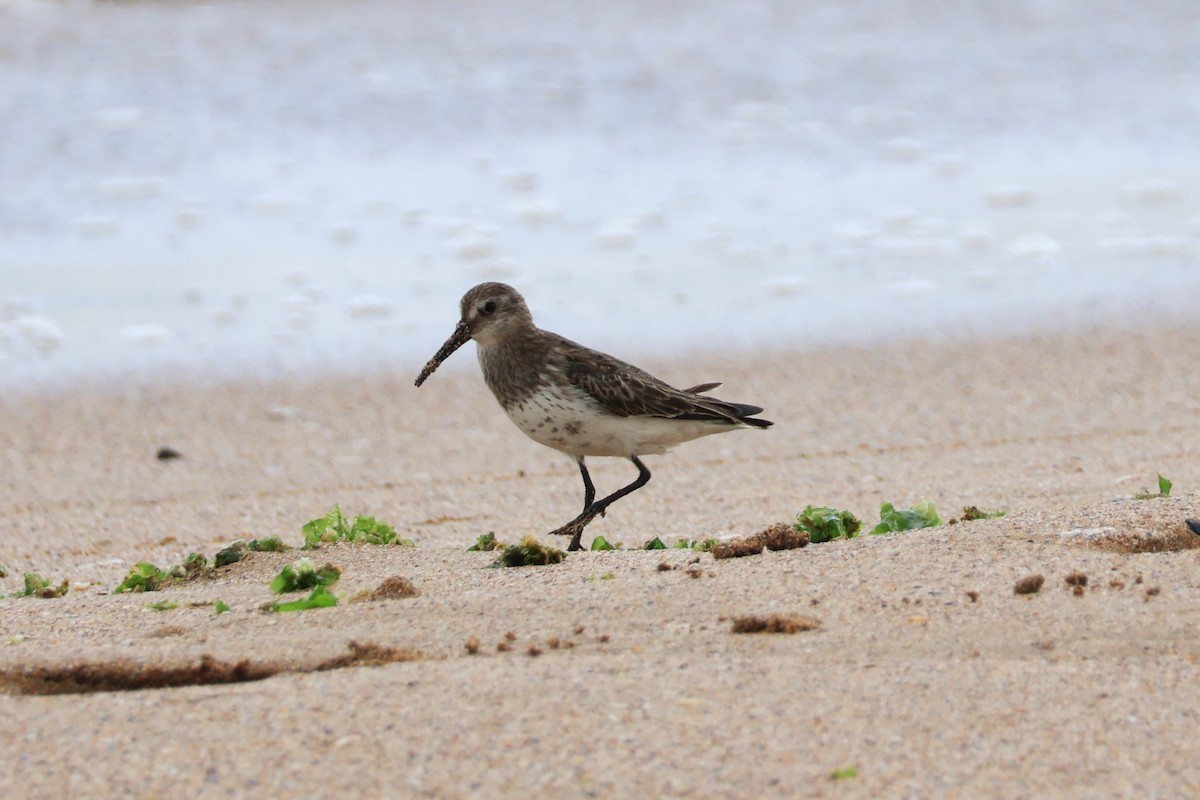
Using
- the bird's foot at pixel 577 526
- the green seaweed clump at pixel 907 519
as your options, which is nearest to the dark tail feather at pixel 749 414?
the bird's foot at pixel 577 526

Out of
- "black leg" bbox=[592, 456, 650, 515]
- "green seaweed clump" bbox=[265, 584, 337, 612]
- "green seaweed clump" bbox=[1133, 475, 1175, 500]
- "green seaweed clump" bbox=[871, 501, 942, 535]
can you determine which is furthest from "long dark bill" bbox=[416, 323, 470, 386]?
"green seaweed clump" bbox=[1133, 475, 1175, 500]

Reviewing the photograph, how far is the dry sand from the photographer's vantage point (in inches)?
123

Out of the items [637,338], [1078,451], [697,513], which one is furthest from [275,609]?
[637,338]

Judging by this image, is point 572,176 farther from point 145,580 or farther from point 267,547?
point 145,580

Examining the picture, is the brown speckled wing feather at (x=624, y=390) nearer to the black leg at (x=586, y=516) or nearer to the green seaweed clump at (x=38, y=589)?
the black leg at (x=586, y=516)

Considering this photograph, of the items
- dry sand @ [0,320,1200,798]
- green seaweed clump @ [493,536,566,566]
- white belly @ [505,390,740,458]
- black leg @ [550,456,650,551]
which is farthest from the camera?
white belly @ [505,390,740,458]

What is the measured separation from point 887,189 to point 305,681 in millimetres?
9698

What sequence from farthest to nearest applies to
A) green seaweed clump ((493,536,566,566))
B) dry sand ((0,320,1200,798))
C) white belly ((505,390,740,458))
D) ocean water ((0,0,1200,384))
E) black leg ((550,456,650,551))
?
ocean water ((0,0,1200,384)) → white belly ((505,390,740,458)) → black leg ((550,456,650,551)) → green seaweed clump ((493,536,566,566)) → dry sand ((0,320,1200,798))

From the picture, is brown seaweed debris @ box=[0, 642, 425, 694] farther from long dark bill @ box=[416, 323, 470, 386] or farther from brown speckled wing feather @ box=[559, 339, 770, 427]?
long dark bill @ box=[416, 323, 470, 386]

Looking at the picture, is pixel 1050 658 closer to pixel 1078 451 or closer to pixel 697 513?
pixel 697 513

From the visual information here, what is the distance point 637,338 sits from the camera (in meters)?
9.59

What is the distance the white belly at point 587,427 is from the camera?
5.65 m

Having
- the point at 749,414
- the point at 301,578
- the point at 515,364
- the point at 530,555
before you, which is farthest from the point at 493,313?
the point at 301,578

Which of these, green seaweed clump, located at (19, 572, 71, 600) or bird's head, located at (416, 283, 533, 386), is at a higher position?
bird's head, located at (416, 283, 533, 386)
